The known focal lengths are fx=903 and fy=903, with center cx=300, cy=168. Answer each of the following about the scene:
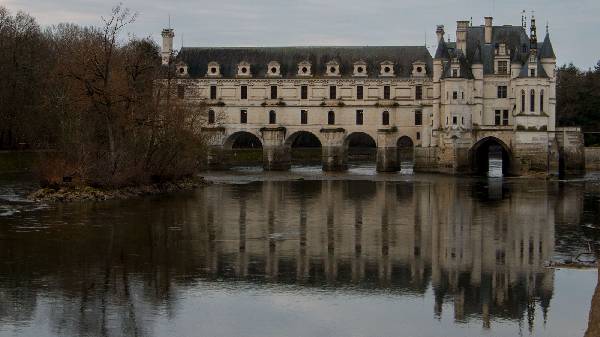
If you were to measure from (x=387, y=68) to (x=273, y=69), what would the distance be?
10.6 m

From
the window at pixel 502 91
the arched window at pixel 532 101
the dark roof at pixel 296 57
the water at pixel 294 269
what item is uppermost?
the dark roof at pixel 296 57

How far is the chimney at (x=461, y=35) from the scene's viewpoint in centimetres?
7462

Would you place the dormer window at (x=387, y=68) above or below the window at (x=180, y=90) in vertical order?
above

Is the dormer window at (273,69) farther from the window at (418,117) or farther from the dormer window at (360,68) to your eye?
the window at (418,117)

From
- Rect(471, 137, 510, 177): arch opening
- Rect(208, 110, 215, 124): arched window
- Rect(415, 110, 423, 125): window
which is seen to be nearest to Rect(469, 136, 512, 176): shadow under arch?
Rect(471, 137, 510, 177): arch opening

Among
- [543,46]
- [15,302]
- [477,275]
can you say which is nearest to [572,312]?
[477,275]

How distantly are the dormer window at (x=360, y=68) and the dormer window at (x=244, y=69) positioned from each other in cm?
988

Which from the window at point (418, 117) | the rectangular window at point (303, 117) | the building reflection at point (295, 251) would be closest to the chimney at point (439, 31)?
the window at point (418, 117)

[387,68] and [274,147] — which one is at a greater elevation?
[387,68]

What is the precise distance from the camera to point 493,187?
56000 millimetres

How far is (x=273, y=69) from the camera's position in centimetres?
8394

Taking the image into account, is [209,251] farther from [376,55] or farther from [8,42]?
[376,55]

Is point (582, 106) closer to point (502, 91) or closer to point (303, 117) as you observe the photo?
point (502, 91)

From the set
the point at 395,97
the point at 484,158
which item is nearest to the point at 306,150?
the point at 395,97
